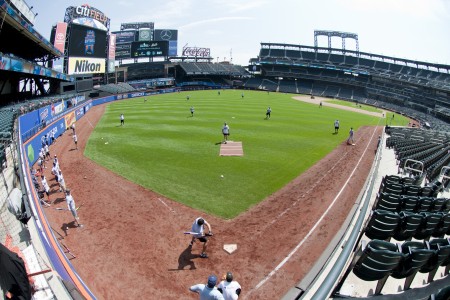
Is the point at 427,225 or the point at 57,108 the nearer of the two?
the point at 427,225

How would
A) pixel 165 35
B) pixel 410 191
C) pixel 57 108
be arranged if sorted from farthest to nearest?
Result: pixel 165 35 → pixel 57 108 → pixel 410 191

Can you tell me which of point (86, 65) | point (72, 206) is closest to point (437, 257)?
point (72, 206)

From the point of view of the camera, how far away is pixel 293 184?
55.3ft

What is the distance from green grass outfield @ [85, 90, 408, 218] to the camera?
620 inches

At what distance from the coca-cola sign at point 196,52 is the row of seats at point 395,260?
10582 cm

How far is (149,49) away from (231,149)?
82.5 m

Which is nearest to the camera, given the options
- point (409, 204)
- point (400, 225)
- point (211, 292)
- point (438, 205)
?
point (211, 292)

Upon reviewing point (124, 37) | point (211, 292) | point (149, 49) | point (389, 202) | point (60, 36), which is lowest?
point (211, 292)

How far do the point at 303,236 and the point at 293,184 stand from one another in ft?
18.5

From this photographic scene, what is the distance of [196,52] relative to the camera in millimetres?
104812

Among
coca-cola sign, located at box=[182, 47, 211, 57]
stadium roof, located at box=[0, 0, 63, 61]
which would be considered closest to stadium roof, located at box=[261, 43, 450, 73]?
coca-cola sign, located at box=[182, 47, 211, 57]

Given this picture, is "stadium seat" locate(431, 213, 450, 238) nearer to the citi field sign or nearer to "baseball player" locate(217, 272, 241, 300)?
"baseball player" locate(217, 272, 241, 300)

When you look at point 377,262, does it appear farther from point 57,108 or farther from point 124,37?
point 124,37

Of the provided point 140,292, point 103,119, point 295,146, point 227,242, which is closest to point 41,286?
point 140,292
